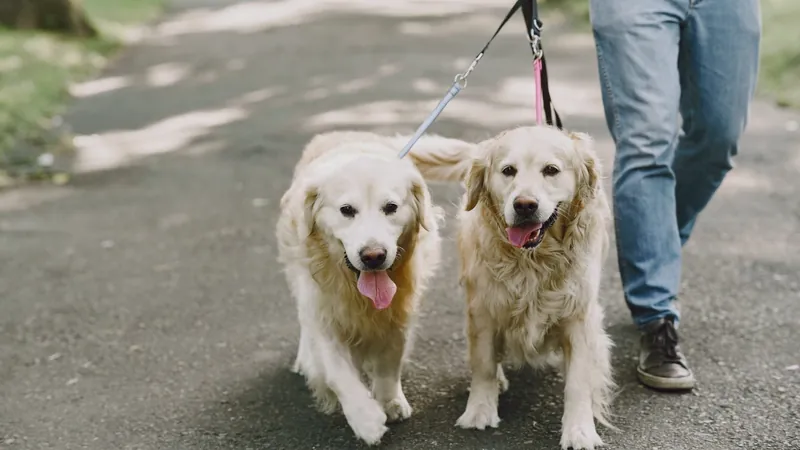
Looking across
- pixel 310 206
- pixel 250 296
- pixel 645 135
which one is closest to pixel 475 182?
pixel 310 206

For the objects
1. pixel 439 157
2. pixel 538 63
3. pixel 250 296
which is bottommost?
pixel 250 296

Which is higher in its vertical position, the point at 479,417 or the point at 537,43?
the point at 537,43

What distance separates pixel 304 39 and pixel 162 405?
12.2 m

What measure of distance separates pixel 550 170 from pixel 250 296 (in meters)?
2.43

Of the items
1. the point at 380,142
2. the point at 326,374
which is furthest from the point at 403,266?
the point at 380,142

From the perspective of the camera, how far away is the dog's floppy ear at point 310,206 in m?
3.70

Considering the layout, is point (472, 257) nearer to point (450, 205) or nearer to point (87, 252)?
point (450, 205)

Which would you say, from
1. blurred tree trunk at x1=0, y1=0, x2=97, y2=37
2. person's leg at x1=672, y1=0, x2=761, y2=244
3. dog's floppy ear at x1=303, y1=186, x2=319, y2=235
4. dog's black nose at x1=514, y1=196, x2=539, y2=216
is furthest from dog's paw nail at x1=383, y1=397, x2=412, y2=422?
blurred tree trunk at x1=0, y1=0, x2=97, y2=37

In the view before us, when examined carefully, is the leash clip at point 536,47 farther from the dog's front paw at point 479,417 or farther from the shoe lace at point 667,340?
the dog's front paw at point 479,417

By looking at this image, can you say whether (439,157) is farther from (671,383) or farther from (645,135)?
(671,383)

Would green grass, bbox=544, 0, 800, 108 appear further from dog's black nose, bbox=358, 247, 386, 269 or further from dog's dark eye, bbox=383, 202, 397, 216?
dog's black nose, bbox=358, 247, 386, 269

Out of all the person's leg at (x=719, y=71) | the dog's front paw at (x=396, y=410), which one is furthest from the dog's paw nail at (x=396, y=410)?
the person's leg at (x=719, y=71)

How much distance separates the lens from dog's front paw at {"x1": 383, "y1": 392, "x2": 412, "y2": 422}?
3.78 metres

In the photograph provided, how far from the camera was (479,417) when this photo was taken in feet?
12.0
